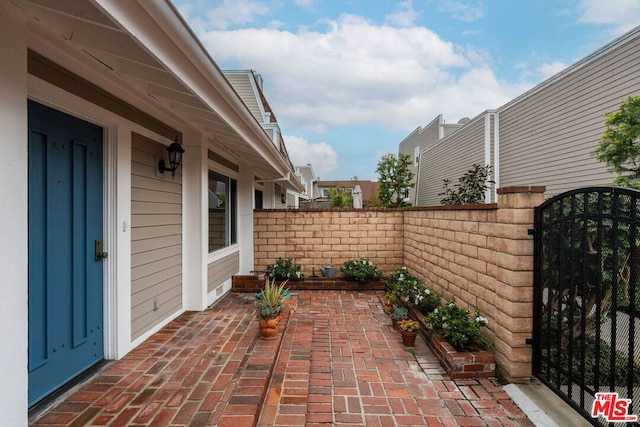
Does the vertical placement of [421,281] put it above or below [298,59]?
below

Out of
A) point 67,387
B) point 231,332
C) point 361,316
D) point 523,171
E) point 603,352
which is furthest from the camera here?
point 523,171

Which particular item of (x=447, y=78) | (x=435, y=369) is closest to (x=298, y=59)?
(x=447, y=78)

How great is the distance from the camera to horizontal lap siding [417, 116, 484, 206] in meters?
9.38

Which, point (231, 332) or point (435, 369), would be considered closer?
point (435, 369)

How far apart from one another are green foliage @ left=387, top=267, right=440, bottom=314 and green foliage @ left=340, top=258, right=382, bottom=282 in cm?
57

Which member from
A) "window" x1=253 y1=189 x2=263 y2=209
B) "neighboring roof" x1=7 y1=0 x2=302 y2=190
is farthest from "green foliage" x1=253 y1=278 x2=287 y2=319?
"window" x1=253 y1=189 x2=263 y2=209

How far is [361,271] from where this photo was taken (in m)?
5.70

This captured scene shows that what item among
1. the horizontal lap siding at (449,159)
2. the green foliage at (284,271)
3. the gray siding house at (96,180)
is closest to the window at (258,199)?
the green foliage at (284,271)

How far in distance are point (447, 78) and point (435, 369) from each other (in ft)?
30.5

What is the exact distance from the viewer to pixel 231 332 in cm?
344

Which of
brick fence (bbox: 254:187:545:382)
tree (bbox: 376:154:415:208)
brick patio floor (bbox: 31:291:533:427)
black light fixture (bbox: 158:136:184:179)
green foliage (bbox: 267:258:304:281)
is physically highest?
tree (bbox: 376:154:415:208)

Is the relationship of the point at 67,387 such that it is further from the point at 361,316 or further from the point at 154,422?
the point at 361,316

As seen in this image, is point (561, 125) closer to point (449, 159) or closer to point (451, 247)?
point (451, 247)

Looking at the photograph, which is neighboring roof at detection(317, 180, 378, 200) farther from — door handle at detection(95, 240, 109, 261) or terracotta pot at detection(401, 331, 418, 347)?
door handle at detection(95, 240, 109, 261)
